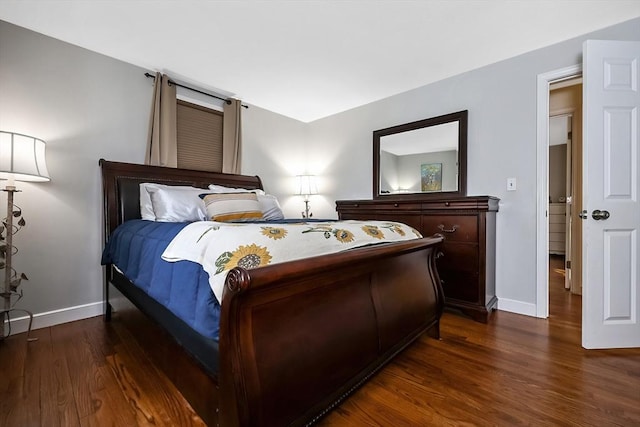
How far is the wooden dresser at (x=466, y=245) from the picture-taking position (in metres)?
2.33

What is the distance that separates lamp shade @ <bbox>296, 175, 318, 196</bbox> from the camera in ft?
13.4

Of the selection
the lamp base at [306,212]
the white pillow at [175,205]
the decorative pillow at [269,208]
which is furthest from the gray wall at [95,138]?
the lamp base at [306,212]

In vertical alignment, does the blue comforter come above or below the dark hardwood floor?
above

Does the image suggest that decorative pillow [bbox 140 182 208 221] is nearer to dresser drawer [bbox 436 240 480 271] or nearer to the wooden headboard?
the wooden headboard

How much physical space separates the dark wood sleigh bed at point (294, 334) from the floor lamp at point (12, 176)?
963 mm

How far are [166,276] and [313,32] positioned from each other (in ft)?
6.77

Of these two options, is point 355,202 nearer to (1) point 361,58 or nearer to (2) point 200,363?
(1) point 361,58

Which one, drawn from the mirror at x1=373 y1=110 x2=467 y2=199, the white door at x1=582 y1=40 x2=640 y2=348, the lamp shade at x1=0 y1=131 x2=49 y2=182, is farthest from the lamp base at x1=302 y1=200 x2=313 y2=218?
the white door at x1=582 y1=40 x2=640 y2=348

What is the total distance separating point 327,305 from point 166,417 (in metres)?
0.87

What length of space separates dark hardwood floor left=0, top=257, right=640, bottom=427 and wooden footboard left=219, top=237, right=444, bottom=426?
20cm

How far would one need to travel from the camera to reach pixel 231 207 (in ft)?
7.72

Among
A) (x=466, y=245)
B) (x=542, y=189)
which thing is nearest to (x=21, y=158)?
(x=466, y=245)

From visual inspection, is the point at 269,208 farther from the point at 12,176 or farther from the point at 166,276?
the point at 12,176

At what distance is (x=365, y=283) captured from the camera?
138 centimetres
